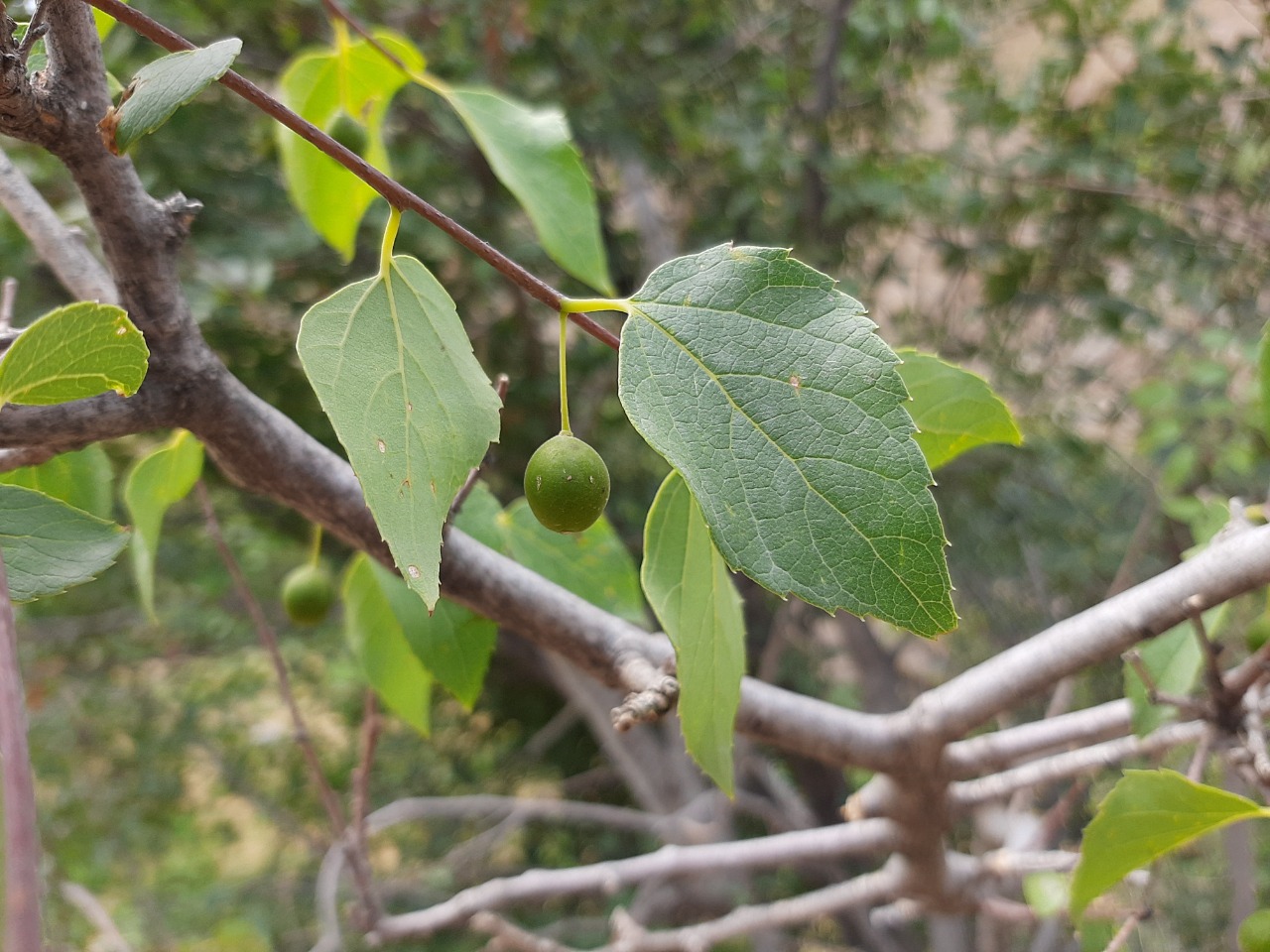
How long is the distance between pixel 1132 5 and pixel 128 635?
266 cm

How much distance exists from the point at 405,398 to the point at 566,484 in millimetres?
73

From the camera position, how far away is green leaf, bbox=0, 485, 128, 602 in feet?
0.97

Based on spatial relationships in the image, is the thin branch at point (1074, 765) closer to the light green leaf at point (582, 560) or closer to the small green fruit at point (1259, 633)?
the small green fruit at point (1259, 633)

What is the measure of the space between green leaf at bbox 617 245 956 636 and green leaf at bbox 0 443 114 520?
0.27 m

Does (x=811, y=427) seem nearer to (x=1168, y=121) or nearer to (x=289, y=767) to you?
(x=1168, y=121)

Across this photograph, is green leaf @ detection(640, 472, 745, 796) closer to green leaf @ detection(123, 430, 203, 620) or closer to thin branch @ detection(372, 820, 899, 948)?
green leaf @ detection(123, 430, 203, 620)

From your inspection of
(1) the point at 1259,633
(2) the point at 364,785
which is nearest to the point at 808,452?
(1) the point at 1259,633

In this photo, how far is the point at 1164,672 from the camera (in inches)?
22.5

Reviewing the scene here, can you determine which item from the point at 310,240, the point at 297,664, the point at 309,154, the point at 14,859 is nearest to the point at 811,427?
the point at 14,859

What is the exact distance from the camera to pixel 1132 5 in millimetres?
1862

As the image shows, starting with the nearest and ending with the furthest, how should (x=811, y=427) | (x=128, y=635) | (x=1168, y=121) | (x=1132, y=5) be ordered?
1. (x=811, y=427)
2. (x=1168, y=121)
3. (x=1132, y=5)
4. (x=128, y=635)

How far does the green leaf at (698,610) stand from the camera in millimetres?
352

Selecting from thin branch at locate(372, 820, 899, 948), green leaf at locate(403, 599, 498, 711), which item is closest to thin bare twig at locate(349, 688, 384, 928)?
thin branch at locate(372, 820, 899, 948)

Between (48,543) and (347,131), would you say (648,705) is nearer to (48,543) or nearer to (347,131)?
(48,543)
